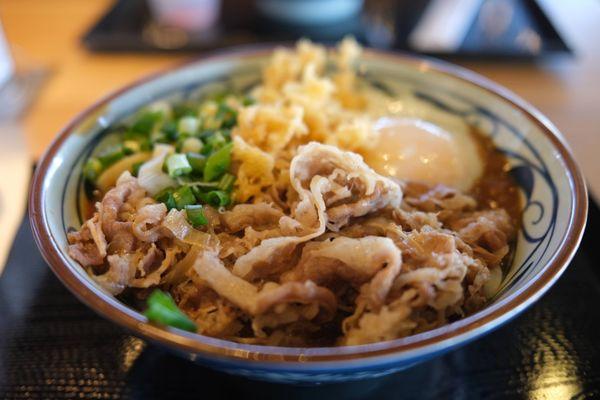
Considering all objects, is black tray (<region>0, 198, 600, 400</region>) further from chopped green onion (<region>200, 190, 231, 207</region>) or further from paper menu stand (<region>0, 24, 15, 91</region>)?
paper menu stand (<region>0, 24, 15, 91</region>)

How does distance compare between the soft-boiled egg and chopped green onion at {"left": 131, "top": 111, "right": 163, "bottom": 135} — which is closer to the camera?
the soft-boiled egg

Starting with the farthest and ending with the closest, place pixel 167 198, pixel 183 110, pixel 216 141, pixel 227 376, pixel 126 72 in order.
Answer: pixel 126 72 < pixel 183 110 < pixel 216 141 < pixel 167 198 < pixel 227 376

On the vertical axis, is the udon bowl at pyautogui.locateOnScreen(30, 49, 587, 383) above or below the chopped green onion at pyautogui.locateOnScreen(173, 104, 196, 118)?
above

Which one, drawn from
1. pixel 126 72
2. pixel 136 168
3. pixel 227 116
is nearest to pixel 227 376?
pixel 136 168

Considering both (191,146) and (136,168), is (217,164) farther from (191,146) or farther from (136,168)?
(136,168)

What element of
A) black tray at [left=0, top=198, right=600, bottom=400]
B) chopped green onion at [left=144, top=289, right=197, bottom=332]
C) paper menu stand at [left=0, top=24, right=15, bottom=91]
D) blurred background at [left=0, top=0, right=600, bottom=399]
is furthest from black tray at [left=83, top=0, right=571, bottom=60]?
chopped green onion at [left=144, top=289, right=197, bottom=332]

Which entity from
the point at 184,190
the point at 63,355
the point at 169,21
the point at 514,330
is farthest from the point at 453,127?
the point at 169,21
